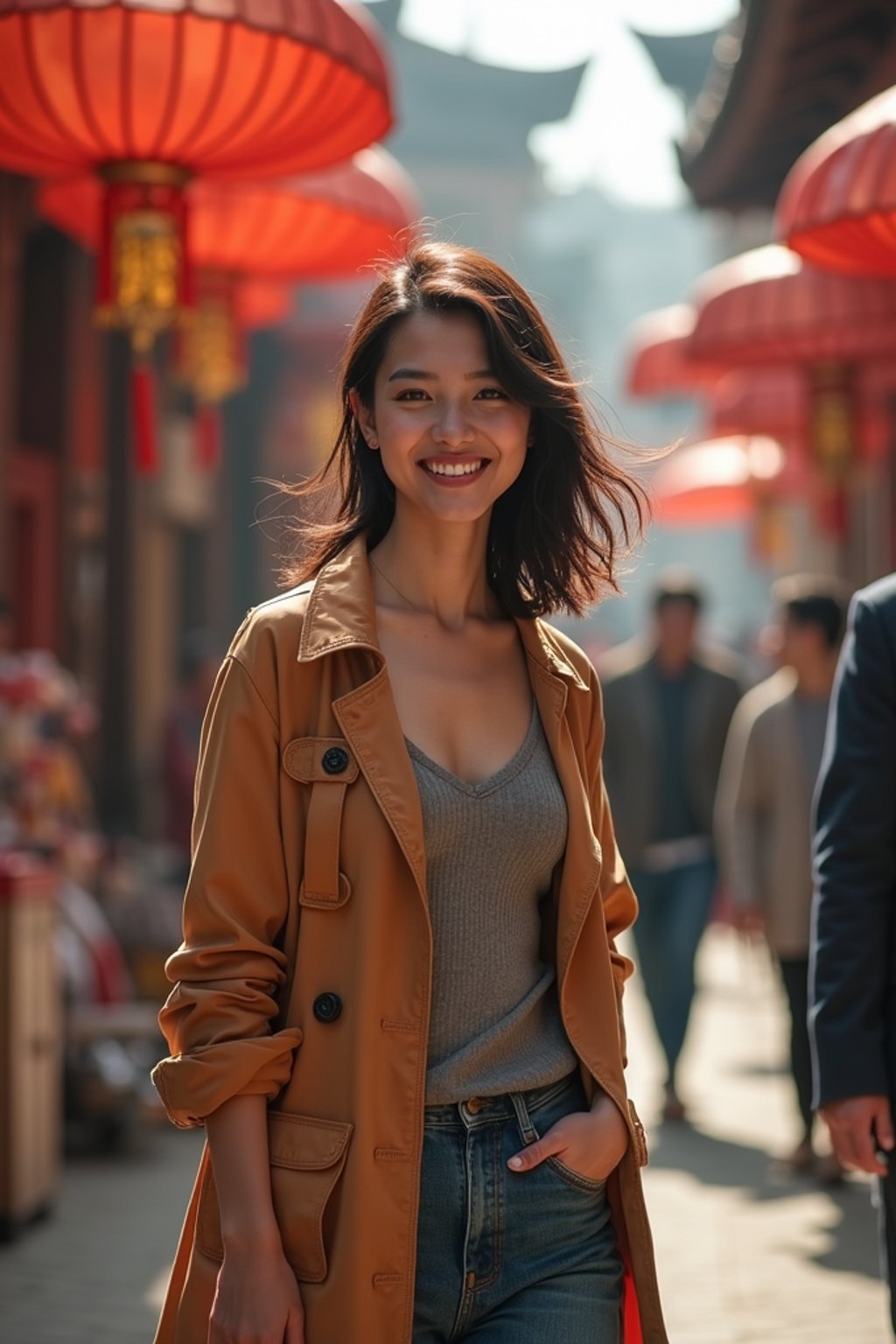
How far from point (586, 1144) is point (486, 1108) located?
0.48ft

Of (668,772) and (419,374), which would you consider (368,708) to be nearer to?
(419,374)

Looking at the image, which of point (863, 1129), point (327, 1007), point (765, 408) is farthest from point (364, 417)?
point (765, 408)

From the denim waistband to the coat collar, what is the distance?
0.54 meters

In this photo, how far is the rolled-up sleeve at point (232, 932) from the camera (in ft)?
7.94

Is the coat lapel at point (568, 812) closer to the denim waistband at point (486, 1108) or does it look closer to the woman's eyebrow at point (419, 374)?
the denim waistband at point (486, 1108)

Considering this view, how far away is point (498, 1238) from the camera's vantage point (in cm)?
253


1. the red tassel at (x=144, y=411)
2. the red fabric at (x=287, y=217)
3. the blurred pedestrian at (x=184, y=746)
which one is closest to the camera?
the red tassel at (x=144, y=411)

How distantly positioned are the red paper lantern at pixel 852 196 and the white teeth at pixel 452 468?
127 inches

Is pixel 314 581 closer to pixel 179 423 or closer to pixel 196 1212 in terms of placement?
pixel 196 1212

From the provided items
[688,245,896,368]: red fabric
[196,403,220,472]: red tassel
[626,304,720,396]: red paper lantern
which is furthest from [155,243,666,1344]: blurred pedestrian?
[626,304,720,396]: red paper lantern

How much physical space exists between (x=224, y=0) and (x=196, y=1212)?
3.48m

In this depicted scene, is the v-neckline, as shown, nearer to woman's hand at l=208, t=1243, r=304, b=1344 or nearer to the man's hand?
woman's hand at l=208, t=1243, r=304, b=1344

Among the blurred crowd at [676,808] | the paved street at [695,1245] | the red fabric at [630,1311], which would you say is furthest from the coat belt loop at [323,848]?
the blurred crowd at [676,808]

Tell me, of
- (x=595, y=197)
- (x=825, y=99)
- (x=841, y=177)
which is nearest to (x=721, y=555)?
(x=595, y=197)
